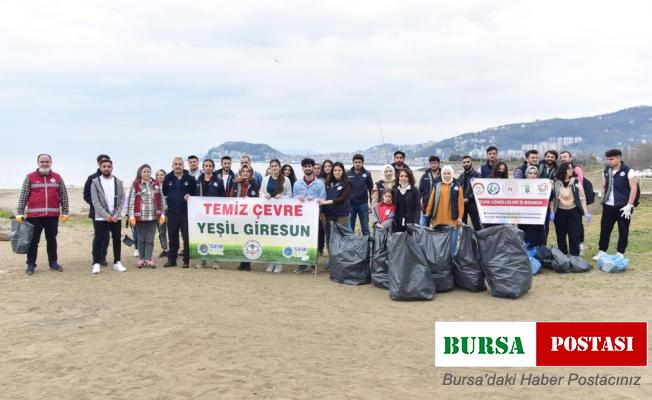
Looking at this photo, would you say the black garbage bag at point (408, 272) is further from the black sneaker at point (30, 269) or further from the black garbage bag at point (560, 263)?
the black sneaker at point (30, 269)

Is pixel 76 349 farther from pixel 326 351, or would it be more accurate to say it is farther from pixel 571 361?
pixel 571 361

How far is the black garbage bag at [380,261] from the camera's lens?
7.09 meters

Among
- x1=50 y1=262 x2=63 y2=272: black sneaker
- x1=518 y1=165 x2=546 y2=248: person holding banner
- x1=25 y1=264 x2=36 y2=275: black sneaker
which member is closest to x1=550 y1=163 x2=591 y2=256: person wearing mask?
x1=518 y1=165 x2=546 y2=248: person holding banner

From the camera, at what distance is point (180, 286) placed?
725 cm

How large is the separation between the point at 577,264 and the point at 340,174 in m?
3.85

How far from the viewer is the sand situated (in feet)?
12.9

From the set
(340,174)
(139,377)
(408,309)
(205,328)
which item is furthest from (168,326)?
(340,174)

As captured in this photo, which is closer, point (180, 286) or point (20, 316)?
point (20, 316)

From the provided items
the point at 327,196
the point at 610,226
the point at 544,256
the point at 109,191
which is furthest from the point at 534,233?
the point at 109,191

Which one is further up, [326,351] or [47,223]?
[47,223]

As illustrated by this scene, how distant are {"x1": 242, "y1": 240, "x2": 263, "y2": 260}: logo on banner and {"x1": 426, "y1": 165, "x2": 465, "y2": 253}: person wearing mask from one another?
2.78 metres

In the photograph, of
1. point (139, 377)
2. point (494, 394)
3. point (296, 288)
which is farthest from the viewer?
point (296, 288)

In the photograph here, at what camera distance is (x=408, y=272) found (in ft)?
21.3

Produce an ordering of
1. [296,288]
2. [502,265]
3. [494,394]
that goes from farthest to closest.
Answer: [296,288] < [502,265] < [494,394]
